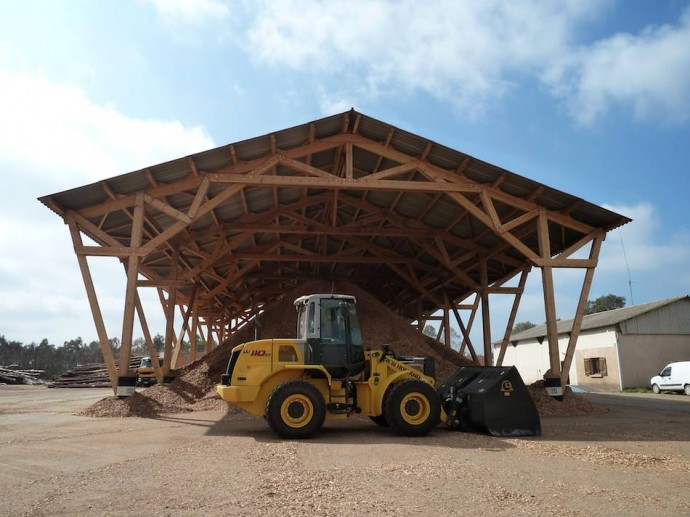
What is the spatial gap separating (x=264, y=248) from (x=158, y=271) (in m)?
4.77

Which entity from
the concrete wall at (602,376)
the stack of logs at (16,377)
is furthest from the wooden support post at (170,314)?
the stack of logs at (16,377)

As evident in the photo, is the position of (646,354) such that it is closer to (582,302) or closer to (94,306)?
(582,302)

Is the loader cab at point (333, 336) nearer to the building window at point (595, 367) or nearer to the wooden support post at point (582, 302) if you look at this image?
the wooden support post at point (582, 302)

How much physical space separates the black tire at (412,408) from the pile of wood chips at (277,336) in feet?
8.95

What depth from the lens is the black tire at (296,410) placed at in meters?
8.46

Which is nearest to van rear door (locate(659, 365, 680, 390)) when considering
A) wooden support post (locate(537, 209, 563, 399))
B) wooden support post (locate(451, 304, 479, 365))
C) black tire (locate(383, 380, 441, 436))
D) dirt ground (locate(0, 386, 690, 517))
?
wooden support post (locate(451, 304, 479, 365))

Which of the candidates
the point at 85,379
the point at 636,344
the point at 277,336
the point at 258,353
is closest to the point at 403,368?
the point at 258,353

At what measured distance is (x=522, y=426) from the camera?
29.2 ft

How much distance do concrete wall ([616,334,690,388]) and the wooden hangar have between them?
9.99m

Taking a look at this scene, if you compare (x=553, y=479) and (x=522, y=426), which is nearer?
(x=553, y=479)

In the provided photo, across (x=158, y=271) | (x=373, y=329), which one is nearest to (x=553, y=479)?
(x=373, y=329)

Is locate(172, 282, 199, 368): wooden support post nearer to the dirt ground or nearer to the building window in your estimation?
the dirt ground

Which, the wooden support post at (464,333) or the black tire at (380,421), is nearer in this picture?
the black tire at (380,421)

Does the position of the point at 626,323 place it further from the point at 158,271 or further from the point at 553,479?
the point at 553,479
